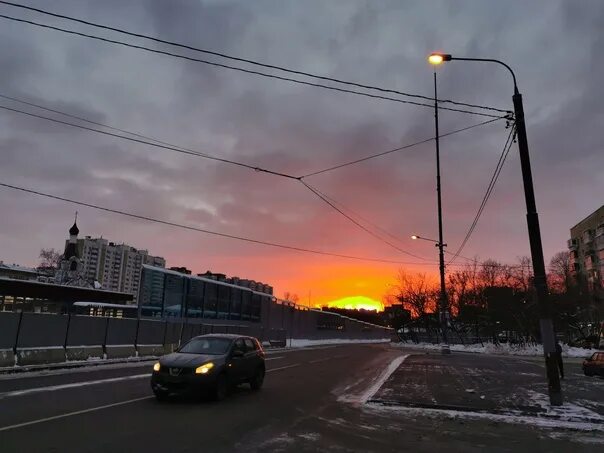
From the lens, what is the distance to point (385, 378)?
65.2 feet

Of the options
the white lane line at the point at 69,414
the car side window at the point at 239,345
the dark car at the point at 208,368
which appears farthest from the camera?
the car side window at the point at 239,345

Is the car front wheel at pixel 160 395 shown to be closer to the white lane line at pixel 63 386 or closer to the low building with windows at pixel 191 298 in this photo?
the white lane line at pixel 63 386

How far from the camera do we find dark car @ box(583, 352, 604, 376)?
25.3 metres

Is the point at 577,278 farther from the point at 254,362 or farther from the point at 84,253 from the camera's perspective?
the point at 84,253

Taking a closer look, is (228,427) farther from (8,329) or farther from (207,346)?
(8,329)

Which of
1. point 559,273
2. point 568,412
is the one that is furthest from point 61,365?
point 559,273

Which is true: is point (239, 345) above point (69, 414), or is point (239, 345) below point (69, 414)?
above

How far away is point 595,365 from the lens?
25594 mm

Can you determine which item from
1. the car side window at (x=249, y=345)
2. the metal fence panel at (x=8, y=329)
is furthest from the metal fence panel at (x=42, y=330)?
the car side window at (x=249, y=345)

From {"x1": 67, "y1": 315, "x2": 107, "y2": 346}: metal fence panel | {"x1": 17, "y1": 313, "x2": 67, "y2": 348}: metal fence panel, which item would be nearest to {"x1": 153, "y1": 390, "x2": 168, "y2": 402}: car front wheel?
{"x1": 17, "y1": 313, "x2": 67, "y2": 348}: metal fence panel

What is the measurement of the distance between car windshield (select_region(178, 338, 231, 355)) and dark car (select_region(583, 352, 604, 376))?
64.1 ft

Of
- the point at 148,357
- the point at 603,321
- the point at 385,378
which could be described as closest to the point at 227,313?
the point at 148,357

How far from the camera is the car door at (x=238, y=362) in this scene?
13852 mm

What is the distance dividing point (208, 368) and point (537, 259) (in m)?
8.76
